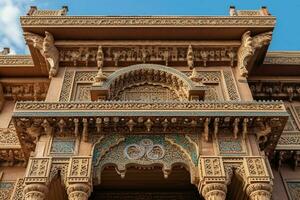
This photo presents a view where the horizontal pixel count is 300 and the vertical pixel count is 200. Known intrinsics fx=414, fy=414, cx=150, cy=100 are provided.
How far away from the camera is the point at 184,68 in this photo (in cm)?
924

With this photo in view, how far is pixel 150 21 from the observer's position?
365 inches

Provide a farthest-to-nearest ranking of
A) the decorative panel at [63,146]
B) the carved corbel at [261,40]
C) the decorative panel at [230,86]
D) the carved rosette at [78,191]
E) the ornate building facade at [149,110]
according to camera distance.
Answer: the carved corbel at [261,40]
the decorative panel at [230,86]
the decorative panel at [63,146]
the ornate building facade at [149,110]
the carved rosette at [78,191]

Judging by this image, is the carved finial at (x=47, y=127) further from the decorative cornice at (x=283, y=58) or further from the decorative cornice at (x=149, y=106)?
the decorative cornice at (x=283, y=58)

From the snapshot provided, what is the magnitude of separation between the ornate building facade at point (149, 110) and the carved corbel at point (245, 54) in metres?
0.03

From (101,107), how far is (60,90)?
1686mm

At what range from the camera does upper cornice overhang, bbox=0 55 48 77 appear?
379 inches

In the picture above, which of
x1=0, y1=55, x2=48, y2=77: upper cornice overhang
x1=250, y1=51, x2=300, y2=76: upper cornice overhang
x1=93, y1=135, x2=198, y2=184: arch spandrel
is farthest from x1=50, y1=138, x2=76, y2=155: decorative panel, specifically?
x1=250, y1=51, x2=300, y2=76: upper cornice overhang

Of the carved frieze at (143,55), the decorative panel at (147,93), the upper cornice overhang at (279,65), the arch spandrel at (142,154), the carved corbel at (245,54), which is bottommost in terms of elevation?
the arch spandrel at (142,154)

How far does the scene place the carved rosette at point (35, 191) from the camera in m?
6.43

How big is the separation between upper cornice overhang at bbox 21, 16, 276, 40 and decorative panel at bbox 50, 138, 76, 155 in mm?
2927

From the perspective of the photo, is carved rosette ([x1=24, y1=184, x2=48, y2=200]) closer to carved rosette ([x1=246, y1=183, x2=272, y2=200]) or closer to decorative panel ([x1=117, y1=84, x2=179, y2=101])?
decorative panel ([x1=117, y1=84, x2=179, y2=101])

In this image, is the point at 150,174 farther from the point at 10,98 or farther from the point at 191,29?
the point at 10,98

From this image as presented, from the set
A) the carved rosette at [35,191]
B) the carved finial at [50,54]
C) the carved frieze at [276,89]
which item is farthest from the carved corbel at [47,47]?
the carved frieze at [276,89]

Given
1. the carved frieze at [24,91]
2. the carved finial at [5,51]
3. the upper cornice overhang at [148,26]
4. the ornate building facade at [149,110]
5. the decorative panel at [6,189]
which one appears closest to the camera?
the ornate building facade at [149,110]
